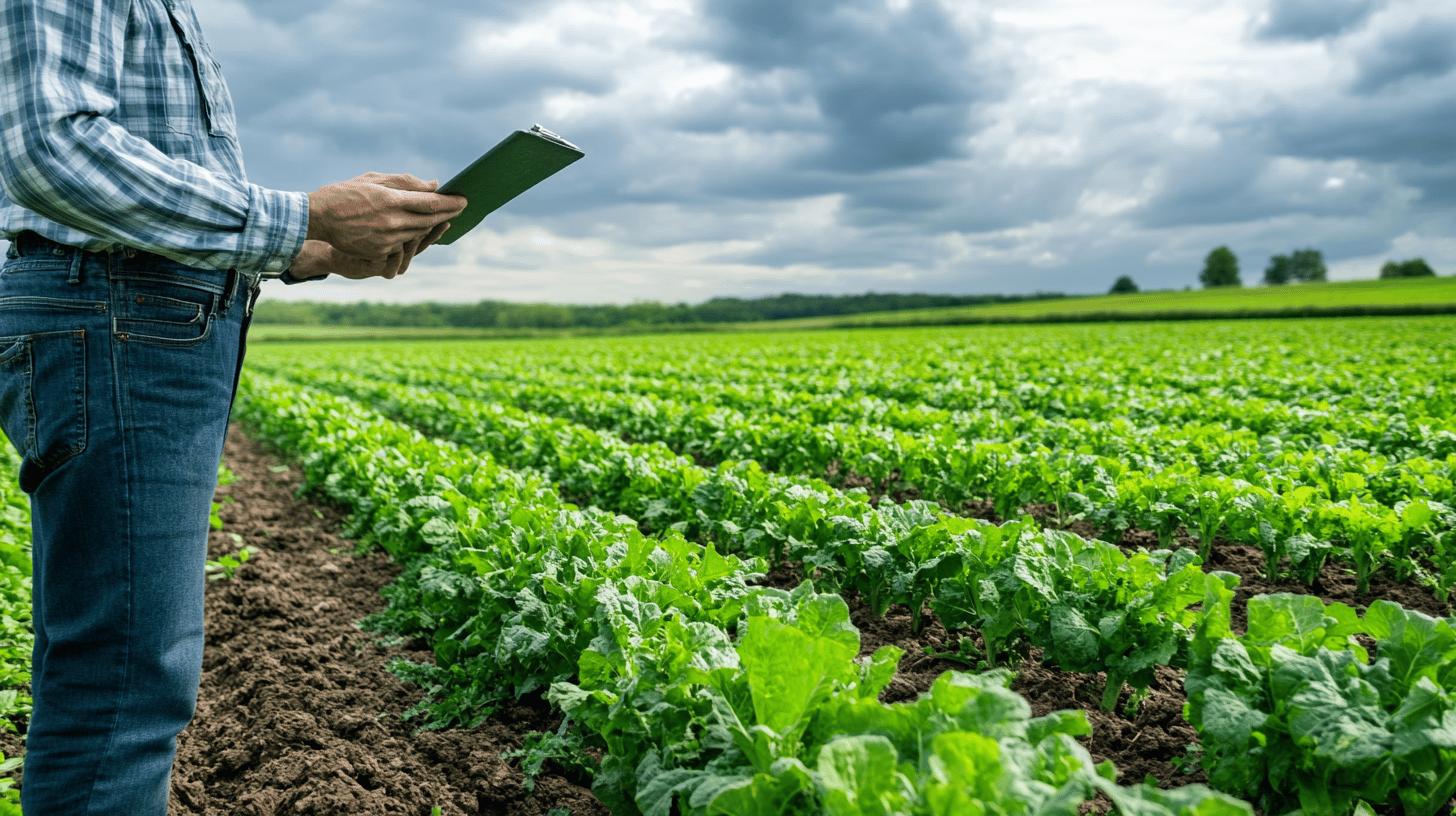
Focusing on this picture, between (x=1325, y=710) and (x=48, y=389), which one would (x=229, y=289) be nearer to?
(x=48, y=389)

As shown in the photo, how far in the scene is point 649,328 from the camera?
80625 mm

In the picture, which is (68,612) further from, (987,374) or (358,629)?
(987,374)

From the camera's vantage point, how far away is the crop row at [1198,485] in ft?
18.5

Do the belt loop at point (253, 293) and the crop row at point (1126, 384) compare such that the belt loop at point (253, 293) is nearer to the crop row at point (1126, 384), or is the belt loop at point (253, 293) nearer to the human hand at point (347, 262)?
the human hand at point (347, 262)

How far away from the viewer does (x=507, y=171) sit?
2.78 m

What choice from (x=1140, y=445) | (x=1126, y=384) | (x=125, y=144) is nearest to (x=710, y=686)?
(x=125, y=144)

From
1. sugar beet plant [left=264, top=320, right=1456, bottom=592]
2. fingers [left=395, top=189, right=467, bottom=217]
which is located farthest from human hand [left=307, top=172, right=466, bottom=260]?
sugar beet plant [left=264, top=320, right=1456, bottom=592]

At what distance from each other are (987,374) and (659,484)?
12966mm

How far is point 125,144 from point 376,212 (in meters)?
0.57

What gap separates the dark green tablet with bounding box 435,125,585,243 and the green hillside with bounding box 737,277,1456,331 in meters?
62.8

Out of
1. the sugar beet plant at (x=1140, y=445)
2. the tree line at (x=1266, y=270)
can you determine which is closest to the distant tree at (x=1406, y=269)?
the tree line at (x=1266, y=270)

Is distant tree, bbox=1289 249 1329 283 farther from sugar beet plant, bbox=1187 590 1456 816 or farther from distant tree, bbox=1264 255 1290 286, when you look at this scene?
sugar beet plant, bbox=1187 590 1456 816

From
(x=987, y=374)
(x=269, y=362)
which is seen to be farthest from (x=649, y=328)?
(x=987, y=374)

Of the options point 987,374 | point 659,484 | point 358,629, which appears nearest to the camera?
point 358,629
